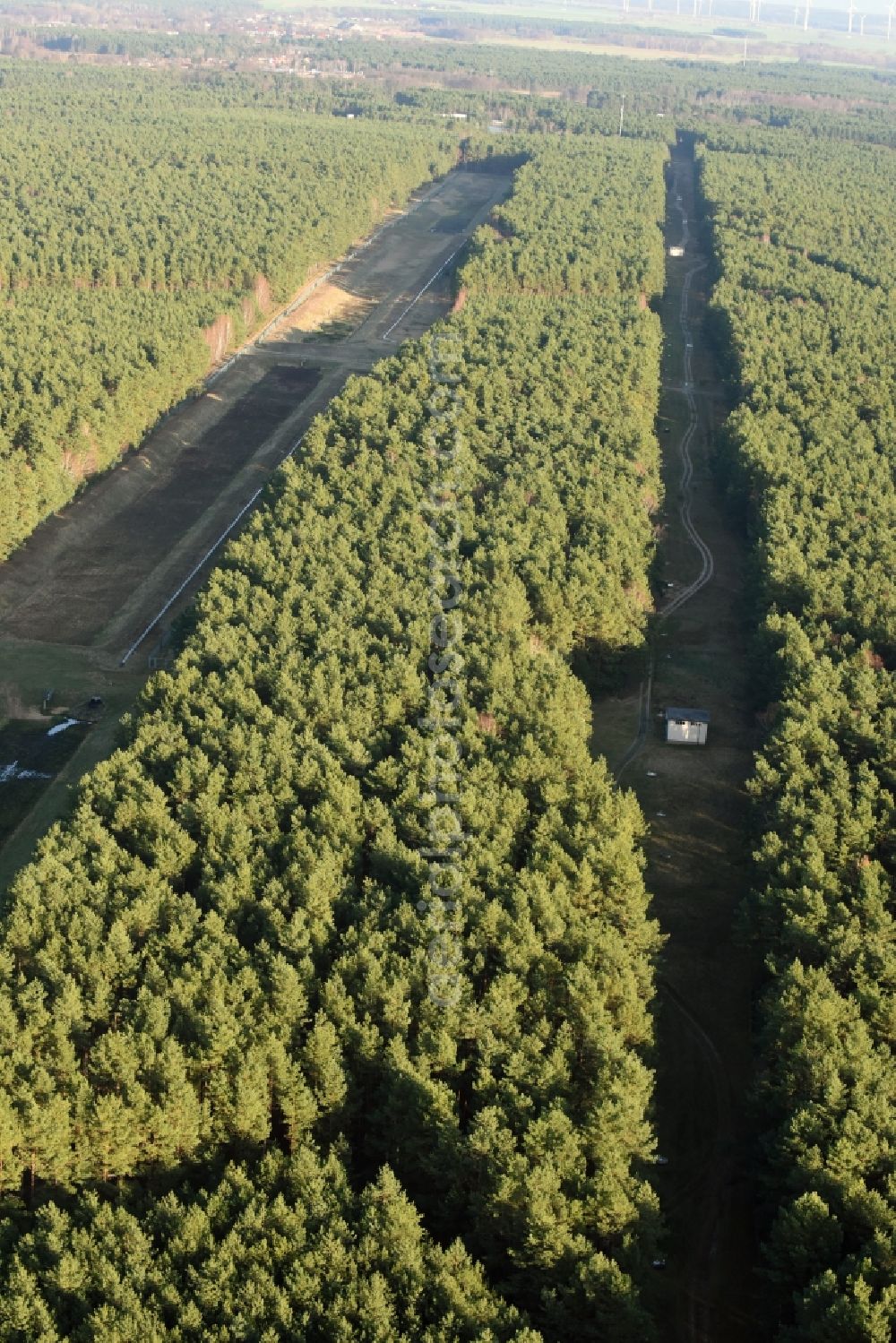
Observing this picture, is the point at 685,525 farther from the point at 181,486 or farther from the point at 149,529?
the point at 149,529

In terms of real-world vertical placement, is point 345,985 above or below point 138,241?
below

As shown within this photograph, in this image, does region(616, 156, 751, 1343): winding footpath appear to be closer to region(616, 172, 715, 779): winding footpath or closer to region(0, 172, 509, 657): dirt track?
region(616, 172, 715, 779): winding footpath

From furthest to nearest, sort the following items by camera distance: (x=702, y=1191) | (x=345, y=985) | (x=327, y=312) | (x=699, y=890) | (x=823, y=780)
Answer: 1. (x=327, y=312)
2. (x=699, y=890)
3. (x=823, y=780)
4. (x=702, y=1191)
5. (x=345, y=985)

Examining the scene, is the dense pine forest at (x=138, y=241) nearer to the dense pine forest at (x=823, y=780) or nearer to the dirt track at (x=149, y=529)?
the dirt track at (x=149, y=529)

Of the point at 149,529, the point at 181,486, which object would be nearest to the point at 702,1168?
the point at 149,529

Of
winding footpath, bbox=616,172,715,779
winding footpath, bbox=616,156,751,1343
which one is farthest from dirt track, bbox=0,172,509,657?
winding footpath, bbox=616,156,751,1343

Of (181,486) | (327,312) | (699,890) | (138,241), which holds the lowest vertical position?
(699,890)

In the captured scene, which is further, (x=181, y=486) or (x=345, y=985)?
(x=181, y=486)
